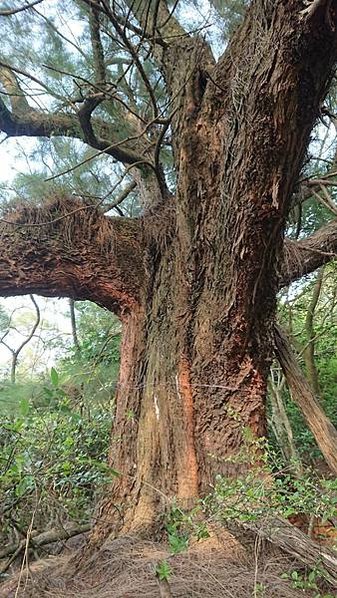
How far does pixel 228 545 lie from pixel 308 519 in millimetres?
621

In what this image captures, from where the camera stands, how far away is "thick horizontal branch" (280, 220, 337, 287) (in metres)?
3.23

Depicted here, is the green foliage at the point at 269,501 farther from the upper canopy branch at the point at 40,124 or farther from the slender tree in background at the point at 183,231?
the upper canopy branch at the point at 40,124

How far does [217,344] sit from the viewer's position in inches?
100

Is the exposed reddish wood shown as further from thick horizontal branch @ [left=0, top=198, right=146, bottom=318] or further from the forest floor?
thick horizontal branch @ [left=0, top=198, right=146, bottom=318]

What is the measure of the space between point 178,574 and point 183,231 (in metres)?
1.65

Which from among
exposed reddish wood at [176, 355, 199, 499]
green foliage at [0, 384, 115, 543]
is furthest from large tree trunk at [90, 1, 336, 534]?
green foliage at [0, 384, 115, 543]

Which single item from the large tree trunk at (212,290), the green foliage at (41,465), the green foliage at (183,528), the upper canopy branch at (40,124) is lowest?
the green foliage at (183,528)

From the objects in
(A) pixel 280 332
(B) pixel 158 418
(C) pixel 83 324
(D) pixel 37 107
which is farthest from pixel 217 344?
(C) pixel 83 324

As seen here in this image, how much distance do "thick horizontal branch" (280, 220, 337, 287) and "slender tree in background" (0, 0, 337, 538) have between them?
0.01 meters

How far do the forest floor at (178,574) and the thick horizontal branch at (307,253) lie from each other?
173 cm

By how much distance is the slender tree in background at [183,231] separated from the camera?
1958 millimetres

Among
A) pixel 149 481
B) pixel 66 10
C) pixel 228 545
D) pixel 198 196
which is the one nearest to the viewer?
pixel 228 545

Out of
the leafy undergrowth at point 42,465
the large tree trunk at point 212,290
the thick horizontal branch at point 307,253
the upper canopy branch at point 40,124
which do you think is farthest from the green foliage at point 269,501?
the upper canopy branch at point 40,124

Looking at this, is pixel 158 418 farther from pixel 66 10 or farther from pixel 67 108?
pixel 66 10
